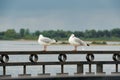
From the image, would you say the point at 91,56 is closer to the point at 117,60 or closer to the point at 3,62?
the point at 117,60

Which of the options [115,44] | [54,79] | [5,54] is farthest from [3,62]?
[115,44]

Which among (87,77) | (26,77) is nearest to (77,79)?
(87,77)

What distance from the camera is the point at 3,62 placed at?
25484 millimetres

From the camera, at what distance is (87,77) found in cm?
2550

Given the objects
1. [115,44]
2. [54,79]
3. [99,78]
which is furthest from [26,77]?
[115,44]

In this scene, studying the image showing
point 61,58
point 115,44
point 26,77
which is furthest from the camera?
point 115,44

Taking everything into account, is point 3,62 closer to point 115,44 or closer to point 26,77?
point 26,77

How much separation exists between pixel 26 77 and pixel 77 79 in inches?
89.4

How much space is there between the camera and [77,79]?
25375mm

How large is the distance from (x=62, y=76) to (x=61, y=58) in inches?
60.4

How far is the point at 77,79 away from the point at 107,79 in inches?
55.5

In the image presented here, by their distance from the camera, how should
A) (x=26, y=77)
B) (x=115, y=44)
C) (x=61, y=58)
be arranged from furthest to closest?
(x=115, y=44) < (x=61, y=58) < (x=26, y=77)

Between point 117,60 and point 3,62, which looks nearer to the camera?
point 3,62

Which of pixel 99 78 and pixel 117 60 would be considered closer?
pixel 99 78
